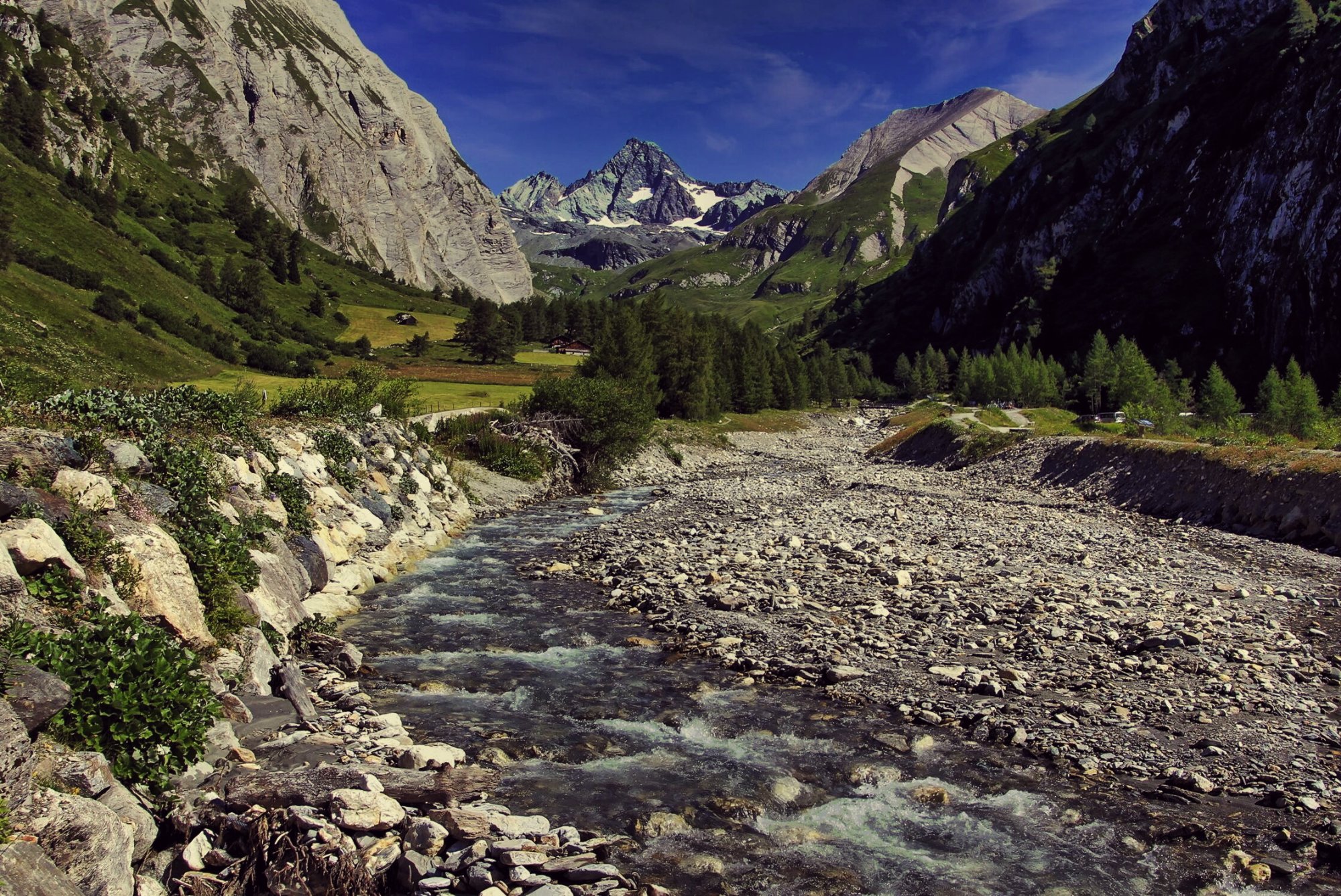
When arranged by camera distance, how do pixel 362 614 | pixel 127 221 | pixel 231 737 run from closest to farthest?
pixel 231 737 < pixel 362 614 < pixel 127 221

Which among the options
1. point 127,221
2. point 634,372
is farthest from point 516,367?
point 127,221

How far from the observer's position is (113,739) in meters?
8.10

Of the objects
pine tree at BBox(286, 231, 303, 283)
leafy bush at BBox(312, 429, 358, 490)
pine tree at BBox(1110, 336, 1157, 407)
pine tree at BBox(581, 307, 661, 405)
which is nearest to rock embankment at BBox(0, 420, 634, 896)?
leafy bush at BBox(312, 429, 358, 490)

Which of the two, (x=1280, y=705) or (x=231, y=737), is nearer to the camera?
(x=231, y=737)

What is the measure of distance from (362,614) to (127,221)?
532 feet

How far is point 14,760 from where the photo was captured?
639cm

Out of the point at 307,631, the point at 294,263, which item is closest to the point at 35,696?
the point at 307,631

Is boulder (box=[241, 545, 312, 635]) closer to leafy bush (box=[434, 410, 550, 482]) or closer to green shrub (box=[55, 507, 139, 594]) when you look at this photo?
green shrub (box=[55, 507, 139, 594])

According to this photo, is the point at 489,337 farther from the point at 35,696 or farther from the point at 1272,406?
the point at 35,696

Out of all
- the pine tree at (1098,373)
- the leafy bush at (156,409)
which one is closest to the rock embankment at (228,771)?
the leafy bush at (156,409)

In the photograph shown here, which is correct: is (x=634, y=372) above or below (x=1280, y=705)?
above

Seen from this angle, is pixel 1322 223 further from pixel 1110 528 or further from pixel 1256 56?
pixel 1110 528

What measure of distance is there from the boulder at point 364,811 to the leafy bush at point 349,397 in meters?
23.3

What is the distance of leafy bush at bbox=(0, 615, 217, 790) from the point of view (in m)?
8.02
